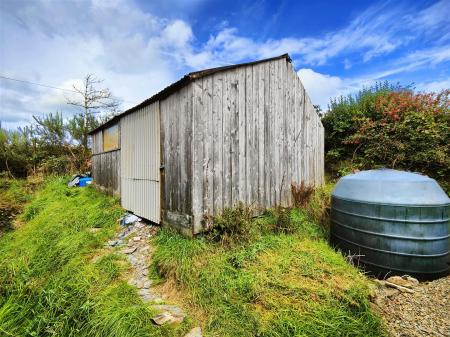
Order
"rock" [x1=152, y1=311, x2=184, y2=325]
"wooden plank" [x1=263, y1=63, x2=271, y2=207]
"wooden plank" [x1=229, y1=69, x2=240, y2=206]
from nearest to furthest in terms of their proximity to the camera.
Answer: "rock" [x1=152, y1=311, x2=184, y2=325] < "wooden plank" [x1=229, y1=69, x2=240, y2=206] < "wooden plank" [x1=263, y1=63, x2=271, y2=207]

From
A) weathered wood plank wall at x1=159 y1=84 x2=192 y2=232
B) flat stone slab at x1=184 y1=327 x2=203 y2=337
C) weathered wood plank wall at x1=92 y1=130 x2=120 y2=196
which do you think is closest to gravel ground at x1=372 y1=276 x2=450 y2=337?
flat stone slab at x1=184 y1=327 x2=203 y2=337

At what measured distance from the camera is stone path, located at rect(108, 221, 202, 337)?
9.46ft

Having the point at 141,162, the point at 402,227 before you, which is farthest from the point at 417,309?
the point at 141,162

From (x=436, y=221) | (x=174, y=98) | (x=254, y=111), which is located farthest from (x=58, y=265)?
(x=436, y=221)

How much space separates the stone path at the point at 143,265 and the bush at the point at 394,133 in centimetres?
604

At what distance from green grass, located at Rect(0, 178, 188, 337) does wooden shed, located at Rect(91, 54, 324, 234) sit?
4.27 ft

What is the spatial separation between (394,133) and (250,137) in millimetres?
4955

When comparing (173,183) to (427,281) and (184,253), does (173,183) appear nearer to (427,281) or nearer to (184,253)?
(184,253)

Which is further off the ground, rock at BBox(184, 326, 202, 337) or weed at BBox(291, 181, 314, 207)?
weed at BBox(291, 181, 314, 207)

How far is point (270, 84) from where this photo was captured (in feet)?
18.5

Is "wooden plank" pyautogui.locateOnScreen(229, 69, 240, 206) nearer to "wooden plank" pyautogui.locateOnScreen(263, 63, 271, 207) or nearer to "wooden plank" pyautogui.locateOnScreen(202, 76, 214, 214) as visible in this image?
"wooden plank" pyautogui.locateOnScreen(202, 76, 214, 214)

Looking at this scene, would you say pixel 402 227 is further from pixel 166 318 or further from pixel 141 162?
pixel 141 162

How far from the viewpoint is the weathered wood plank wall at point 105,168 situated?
7.90 m

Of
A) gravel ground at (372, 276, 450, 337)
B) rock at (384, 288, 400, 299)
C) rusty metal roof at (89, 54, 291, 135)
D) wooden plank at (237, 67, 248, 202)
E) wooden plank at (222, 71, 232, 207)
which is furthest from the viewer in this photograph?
wooden plank at (237, 67, 248, 202)
